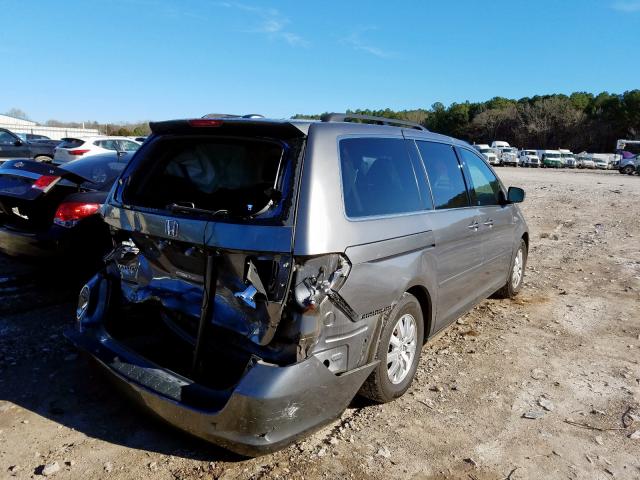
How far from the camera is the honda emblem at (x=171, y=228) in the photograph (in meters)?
2.92

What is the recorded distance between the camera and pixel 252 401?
2475 mm

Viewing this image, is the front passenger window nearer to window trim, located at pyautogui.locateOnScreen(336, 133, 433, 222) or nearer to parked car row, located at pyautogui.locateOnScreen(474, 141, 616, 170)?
window trim, located at pyautogui.locateOnScreen(336, 133, 433, 222)

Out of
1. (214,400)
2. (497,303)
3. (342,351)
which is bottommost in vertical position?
(497,303)

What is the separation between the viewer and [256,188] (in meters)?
3.08

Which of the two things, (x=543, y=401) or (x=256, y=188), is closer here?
(x=256, y=188)

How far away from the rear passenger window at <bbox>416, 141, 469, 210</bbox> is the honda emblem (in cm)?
199

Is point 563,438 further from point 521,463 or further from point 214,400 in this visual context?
point 214,400

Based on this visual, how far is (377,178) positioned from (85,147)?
1714 centimetres

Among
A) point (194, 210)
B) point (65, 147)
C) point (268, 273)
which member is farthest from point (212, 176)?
point (65, 147)

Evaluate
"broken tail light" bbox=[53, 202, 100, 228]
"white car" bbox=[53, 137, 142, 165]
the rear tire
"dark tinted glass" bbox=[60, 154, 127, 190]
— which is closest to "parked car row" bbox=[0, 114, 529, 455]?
"broken tail light" bbox=[53, 202, 100, 228]

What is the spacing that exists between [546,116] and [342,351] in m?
91.5

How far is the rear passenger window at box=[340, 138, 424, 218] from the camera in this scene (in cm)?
309

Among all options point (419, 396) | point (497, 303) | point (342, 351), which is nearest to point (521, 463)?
point (419, 396)

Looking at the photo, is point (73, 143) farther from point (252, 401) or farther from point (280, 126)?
point (252, 401)
